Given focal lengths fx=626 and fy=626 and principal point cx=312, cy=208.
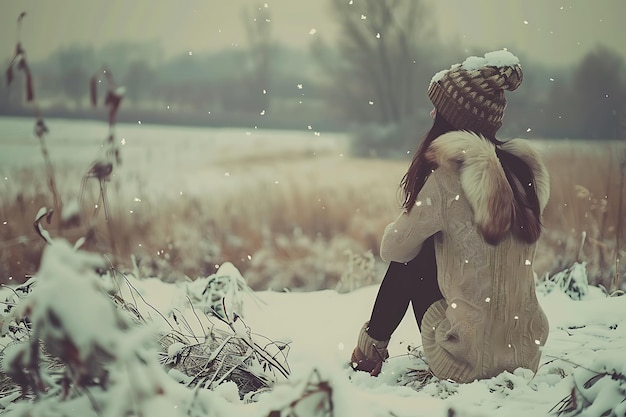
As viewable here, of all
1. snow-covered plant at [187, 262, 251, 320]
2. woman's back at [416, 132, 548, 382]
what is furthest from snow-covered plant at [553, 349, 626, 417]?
snow-covered plant at [187, 262, 251, 320]

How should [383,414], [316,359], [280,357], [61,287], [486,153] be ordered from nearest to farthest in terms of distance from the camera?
[61,287], [316,359], [383,414], [486,153], [280,357]

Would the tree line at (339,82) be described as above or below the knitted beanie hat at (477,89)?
below

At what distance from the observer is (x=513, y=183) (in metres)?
1.88

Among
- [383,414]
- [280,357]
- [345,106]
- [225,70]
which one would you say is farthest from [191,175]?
[383,414]

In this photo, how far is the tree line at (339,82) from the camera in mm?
3295

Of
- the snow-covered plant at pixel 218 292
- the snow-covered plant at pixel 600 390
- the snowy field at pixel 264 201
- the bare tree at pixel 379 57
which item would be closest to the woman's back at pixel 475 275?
the snow-covered plant at pixel 600 390

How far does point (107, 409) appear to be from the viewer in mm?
1008

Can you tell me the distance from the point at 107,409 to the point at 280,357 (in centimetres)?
123

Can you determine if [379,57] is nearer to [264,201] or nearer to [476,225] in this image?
[264,201]

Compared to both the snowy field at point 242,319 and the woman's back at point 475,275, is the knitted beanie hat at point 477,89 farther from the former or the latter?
the snowy field at point 242,319

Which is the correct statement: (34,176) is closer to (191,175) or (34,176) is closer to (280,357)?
(191,175)

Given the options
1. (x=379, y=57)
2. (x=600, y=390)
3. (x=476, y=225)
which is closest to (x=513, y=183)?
(x=476, y=225)

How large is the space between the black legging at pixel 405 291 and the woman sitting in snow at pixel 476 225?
3 cm

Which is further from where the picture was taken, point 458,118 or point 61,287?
point 458,118
